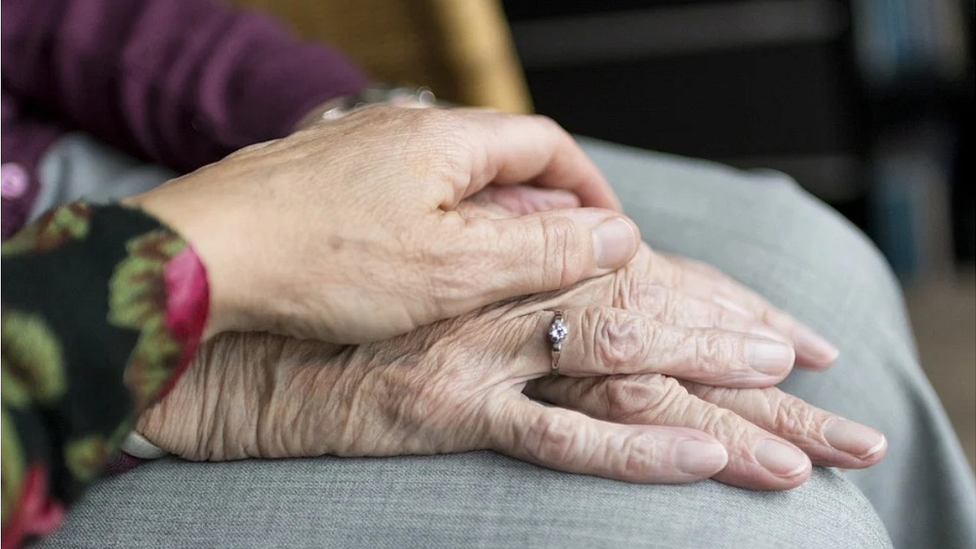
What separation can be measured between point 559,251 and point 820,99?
151 centimetres

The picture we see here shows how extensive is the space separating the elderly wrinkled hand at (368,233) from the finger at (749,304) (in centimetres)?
10

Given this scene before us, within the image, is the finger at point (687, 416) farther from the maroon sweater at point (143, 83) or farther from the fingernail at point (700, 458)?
the maroon sweater at point (143, 83)

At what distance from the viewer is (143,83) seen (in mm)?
932

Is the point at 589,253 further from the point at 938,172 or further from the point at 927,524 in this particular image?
the point at 938,172

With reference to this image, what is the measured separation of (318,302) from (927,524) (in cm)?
55

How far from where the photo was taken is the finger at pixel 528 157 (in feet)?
2.43

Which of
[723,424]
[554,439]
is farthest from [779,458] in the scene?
[554,439]

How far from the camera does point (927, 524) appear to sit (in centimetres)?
81

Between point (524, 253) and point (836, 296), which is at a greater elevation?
point (524, 253)

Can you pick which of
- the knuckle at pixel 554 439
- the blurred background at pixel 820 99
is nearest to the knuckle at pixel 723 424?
the knuckle at pixel 554 439

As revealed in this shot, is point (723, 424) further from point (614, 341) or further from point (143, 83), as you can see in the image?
point (143, 83)

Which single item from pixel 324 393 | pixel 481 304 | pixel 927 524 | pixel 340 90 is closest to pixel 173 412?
pixel 324 393

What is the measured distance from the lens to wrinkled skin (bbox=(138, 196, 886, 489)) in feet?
2.08

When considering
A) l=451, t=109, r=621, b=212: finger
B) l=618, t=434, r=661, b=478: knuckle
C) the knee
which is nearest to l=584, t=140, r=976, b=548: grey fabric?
the knee
